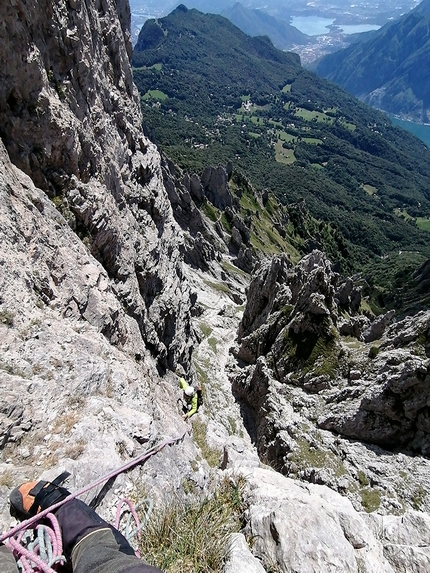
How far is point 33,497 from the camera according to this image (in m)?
7.63

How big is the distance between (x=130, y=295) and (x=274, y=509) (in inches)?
814

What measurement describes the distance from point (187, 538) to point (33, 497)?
11.0 feet

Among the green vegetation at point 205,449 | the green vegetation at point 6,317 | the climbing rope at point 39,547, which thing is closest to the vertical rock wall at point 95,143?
the green vegetation at point 6,317

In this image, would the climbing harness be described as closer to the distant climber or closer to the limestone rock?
the limestone rock

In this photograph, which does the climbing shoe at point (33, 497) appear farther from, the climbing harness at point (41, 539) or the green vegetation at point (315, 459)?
the green vegetation at point (315, 459)

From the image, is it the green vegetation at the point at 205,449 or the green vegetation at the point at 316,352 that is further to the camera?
the green vegetation at the point at 316,352

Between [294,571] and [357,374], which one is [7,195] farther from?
[357,374]

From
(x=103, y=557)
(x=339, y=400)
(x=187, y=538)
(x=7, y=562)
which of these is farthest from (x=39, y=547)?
(x=339, y=400)

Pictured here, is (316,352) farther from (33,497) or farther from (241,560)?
(33,497)

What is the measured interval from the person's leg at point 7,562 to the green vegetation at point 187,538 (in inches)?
92.2

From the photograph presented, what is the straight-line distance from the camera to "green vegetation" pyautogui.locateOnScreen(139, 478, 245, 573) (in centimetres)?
679

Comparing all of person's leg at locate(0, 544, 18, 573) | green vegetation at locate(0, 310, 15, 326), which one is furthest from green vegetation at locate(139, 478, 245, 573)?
green vegetation at locate(0, 310, 15, 326)

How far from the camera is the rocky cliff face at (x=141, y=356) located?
9.75 metres

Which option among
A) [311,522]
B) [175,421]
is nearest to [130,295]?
[175,421]
